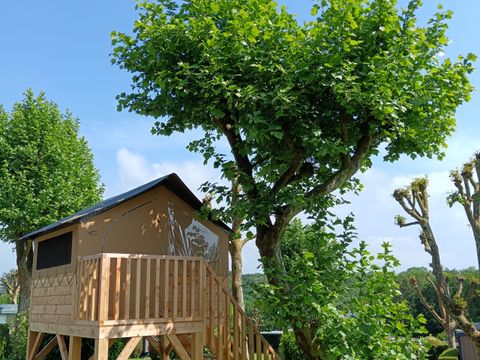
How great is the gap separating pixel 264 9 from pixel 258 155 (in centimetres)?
280

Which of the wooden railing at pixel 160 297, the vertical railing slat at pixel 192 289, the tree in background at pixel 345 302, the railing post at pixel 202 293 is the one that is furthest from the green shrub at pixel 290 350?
the tree in background at pixel 345 302

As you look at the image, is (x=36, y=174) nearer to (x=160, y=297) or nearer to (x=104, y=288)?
(x=160, y=297)

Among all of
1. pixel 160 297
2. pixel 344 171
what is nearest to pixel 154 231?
pixel 160 297

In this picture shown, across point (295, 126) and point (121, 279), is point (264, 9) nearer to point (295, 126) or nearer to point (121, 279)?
point (295, 126)

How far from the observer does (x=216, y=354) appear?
25.2 ft

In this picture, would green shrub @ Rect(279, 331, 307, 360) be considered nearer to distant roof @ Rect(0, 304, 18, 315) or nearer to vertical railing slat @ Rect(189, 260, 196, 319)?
vertical railing slat @ Rect(189, 260, 196, 319)

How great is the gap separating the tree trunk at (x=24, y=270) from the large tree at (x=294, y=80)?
11623mm

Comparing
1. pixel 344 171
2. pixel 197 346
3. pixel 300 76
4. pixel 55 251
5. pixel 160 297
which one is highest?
pixel 300 76

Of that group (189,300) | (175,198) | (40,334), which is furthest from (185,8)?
(40,334)

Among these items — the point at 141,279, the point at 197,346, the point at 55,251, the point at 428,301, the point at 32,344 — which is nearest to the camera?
the point at 197,346

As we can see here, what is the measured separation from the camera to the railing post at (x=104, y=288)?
6.61m

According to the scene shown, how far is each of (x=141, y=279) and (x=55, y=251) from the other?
2.15 metres

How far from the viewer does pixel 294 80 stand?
22.7 ft

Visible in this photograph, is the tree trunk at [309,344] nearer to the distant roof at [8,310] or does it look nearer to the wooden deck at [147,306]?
the wooden deck at [147,306]
